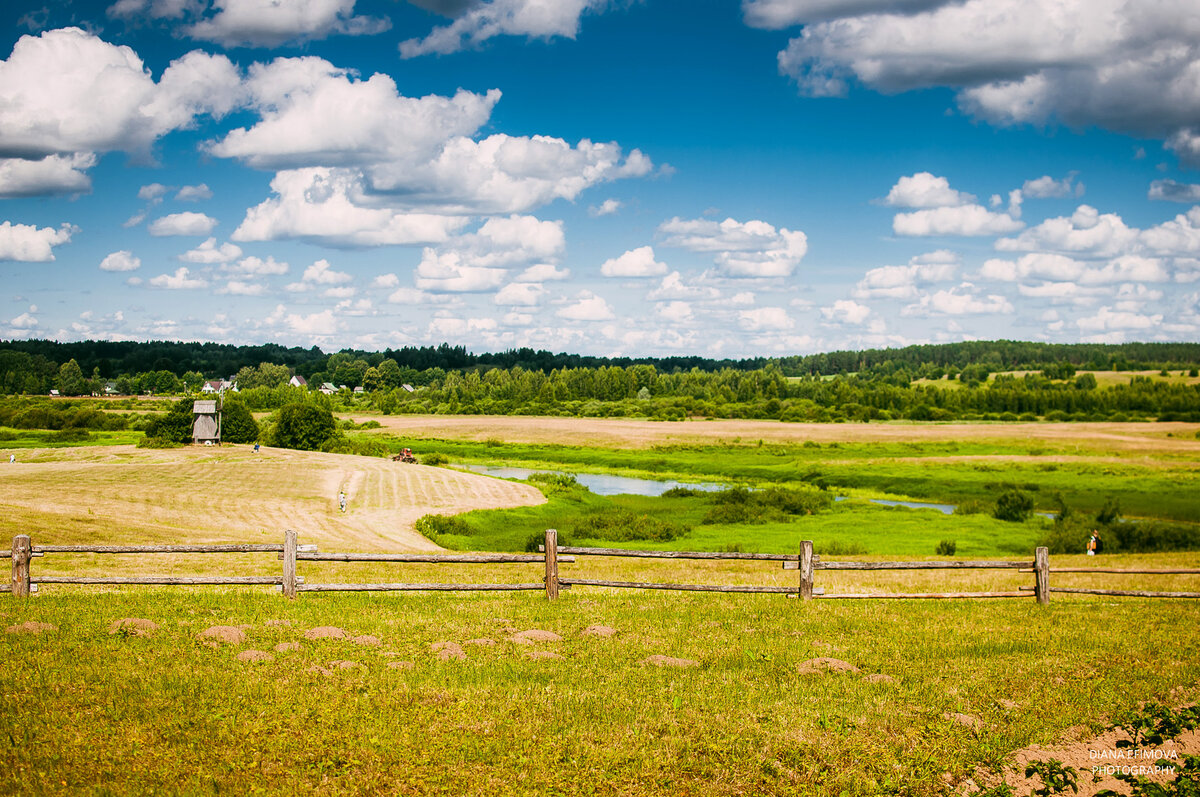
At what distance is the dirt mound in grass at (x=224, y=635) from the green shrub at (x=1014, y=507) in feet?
175

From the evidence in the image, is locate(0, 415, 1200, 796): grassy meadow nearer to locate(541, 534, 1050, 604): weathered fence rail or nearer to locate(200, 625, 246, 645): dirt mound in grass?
locate(200, 625, 246, 645): dirt mound in grass

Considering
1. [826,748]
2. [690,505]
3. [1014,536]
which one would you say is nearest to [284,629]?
[826,748]

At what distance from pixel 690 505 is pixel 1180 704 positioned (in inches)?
1968

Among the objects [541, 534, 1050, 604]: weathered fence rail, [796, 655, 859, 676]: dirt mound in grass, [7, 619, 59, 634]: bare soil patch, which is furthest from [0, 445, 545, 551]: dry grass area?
[796, 655, 859, 676]: dirt mound in grass

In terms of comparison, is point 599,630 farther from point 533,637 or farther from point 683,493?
point 683,493

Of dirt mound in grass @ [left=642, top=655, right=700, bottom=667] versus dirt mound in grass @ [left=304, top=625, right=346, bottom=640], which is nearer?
dirt mound in grass @ [left=642, top=655, right=700, bottom=667]

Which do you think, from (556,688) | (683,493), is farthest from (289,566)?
(683,493)

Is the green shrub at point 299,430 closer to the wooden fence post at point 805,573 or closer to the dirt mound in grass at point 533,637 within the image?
the wooden fence post at point 805,573

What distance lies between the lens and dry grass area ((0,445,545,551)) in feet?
121

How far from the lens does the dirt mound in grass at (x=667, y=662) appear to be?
11977 millimetres

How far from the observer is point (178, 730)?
905 cm

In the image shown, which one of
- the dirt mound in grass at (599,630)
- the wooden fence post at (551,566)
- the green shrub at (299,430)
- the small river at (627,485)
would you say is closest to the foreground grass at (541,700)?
the dirt mound in grass at (599,630)

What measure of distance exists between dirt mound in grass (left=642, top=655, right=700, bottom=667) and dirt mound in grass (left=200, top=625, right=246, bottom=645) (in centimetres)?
597

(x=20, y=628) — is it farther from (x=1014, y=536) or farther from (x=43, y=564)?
(x=1014, y=536)
